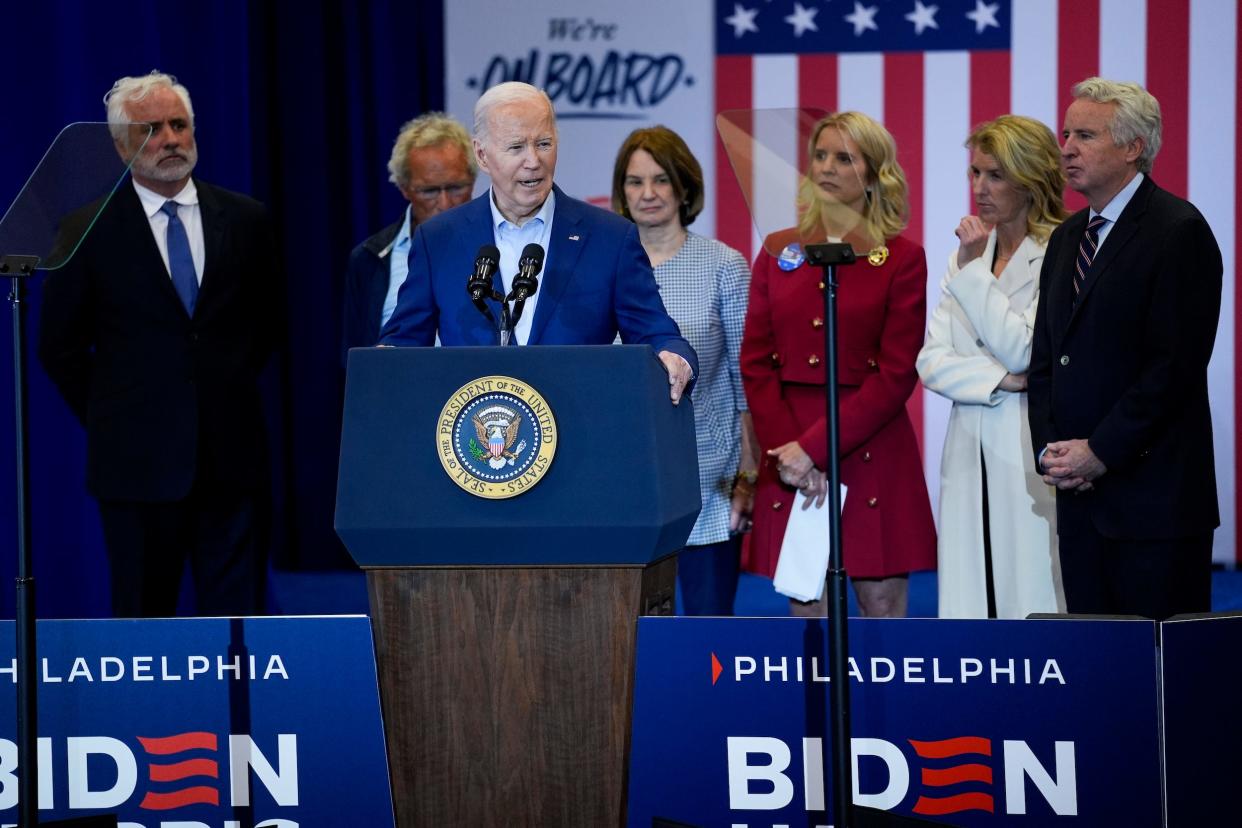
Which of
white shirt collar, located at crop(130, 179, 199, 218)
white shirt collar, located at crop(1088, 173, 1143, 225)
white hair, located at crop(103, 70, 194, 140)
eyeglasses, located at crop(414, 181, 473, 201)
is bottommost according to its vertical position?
white shirt collar, located at crop(1088, 173, 1143, 225)

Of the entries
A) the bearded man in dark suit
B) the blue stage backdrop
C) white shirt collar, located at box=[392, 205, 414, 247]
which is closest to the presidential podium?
the bearded man in dark suit

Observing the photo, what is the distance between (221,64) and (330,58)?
149cm

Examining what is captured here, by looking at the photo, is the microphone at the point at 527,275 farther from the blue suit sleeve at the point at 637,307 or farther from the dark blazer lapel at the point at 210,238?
the dark blazer lapel at the point at 210,238

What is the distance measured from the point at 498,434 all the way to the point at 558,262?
1.67 ft

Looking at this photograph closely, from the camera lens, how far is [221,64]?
18.0 feet

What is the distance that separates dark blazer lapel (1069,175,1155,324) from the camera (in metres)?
3.14

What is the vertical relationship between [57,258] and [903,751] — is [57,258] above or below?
above

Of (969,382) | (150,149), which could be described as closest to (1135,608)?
(969,382)

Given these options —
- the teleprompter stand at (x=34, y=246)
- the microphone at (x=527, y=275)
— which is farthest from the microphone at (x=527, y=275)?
the teleprompter stand at (x=34, y=246)

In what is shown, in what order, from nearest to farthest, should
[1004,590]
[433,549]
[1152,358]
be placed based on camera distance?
[433,549] → [1152,358] → [1004,590]

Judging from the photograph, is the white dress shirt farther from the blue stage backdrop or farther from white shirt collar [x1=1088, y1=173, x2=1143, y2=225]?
the blue stage backdrop

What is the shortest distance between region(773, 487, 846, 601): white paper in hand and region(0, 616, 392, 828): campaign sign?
1409 millimetres

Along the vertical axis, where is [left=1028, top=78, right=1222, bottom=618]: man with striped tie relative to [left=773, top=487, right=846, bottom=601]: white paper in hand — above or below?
above

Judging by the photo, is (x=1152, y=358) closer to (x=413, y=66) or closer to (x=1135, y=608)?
(x=1135, y=608)
